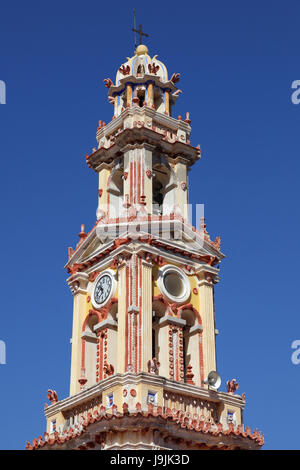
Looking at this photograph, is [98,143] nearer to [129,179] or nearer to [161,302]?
[129,179]

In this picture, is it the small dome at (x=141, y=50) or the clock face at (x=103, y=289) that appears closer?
the clock face at (x=103, y=289)

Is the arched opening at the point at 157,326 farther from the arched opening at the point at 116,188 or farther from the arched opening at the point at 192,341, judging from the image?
the arched opening at the point at 116,188

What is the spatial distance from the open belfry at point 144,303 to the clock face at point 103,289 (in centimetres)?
5

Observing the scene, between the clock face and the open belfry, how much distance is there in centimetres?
5

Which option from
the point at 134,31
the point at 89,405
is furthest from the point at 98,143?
the point at 89,405

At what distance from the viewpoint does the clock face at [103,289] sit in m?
37.8

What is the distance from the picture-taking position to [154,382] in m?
33.2

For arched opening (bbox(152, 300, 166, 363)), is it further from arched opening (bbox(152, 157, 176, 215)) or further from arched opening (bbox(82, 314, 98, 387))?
arched opening (bbox(152, 157, 176, 215))

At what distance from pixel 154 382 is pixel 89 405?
3496mm

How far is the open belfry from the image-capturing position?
32969mm

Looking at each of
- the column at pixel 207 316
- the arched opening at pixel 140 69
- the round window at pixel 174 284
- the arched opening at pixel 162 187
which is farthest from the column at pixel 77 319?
the arched opening at pixel 140 69

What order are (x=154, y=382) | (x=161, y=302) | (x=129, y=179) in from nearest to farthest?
(x=154, y=382)
(x=161, y=302)
(x=129, y=179)

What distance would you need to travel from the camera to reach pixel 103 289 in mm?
38125
